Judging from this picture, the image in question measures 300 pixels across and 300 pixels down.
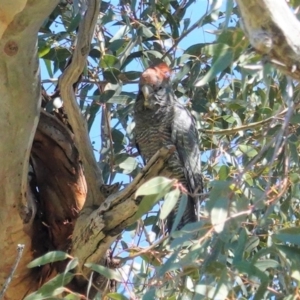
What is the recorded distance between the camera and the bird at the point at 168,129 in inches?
104

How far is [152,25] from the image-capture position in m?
2.51

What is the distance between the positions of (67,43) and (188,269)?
1121 mm

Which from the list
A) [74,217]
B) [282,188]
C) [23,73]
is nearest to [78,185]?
[74,217]

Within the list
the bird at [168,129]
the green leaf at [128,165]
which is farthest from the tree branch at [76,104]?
the bird at [168,129]

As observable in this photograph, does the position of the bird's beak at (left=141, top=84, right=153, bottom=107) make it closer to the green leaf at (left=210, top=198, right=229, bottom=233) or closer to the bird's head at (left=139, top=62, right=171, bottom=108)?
the bird's head at (left=139, top=62, right=171, bottom=108)

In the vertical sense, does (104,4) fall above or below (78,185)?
above

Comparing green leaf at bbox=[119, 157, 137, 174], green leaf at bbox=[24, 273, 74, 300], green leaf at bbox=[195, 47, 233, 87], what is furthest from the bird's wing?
green leaf at bbox=[195, 47, 233, 87]

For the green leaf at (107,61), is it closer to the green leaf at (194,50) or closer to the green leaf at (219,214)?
the green leaf at (194,50)

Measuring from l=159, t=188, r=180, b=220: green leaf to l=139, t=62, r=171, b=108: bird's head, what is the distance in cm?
129

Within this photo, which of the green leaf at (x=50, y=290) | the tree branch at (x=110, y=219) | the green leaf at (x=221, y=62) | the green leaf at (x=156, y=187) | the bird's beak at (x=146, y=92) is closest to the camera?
the green leaf at (x=221, y=62)

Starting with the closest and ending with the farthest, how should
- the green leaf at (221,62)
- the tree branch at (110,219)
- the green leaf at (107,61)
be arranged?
the green leaf at (221,62)
the tree branch at (110,219)
the green leaf at (107,61)

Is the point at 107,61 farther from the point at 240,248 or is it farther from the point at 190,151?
the point at 240,248

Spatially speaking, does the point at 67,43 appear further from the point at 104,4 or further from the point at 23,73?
the point at 23,73

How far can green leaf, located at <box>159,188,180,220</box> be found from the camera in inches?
55.1
